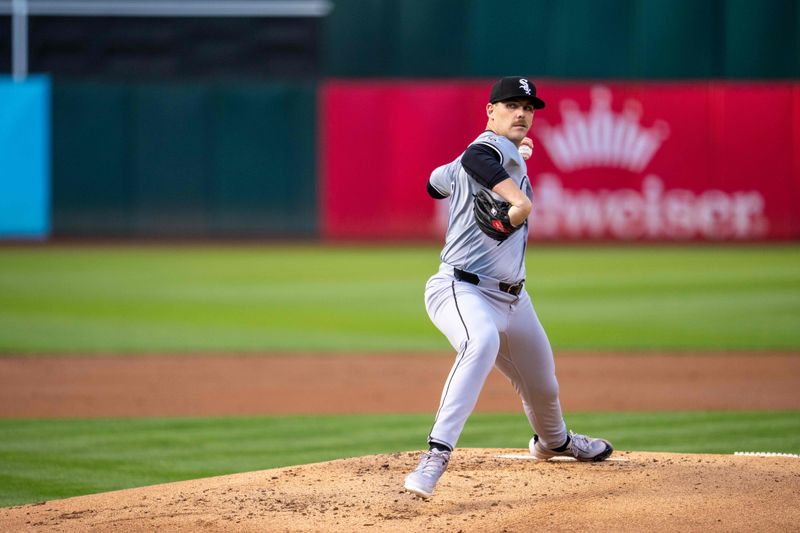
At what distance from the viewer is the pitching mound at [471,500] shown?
4293 millimetres

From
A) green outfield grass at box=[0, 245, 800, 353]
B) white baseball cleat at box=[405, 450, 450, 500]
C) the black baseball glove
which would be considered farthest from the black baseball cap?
green outfield grass at box=[0, 245, 800, 353]

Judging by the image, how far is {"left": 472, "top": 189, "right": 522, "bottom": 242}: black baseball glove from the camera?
4473 millimetres

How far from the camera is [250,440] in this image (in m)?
6.66

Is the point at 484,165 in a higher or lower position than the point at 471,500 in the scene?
higher

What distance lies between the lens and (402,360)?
995 centimetres

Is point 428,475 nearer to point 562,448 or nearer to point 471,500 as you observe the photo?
point 471,500

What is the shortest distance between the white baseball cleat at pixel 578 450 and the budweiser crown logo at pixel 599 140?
15.4m

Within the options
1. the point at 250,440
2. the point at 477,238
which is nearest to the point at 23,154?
the point at 250,440

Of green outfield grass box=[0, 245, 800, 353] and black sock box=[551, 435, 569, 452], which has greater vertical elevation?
black sock box=[551, 435, 569, 452]

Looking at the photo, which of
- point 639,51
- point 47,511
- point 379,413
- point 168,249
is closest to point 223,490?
point 47,511

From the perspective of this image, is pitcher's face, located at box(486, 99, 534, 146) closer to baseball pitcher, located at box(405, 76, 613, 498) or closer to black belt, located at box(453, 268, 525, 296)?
baseball pitcher, located at box(405, 76, 613, 498)

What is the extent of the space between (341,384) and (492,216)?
4.42m

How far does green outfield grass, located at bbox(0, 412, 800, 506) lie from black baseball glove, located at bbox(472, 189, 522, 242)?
202 cm

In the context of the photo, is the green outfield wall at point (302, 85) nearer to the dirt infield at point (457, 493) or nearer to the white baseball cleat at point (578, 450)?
the dirt infield at point (457, 493)
